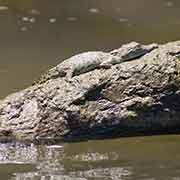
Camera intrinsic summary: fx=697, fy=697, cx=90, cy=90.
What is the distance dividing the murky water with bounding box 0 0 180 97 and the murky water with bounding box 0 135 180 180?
1.60 m

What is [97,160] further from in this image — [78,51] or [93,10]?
[93,10]

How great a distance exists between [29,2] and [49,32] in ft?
5.56

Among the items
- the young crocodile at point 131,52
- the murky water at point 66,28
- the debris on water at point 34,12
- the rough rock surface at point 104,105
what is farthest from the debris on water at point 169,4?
the rough rock surface at point 104,105

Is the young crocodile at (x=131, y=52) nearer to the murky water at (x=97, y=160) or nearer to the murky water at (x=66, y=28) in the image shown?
the murky water at (x=97, y=160)

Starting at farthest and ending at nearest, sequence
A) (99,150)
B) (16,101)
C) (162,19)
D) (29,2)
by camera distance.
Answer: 1. (29,2)
2. (162,19)
3. (16,101)
4. (99,150)

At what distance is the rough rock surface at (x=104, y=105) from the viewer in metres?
5.37

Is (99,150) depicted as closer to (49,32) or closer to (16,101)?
(16,101)

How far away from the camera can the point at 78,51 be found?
834 centimetres

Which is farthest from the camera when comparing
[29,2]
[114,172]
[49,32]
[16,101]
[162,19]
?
[29,2]

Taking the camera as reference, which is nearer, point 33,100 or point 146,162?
point 146,162

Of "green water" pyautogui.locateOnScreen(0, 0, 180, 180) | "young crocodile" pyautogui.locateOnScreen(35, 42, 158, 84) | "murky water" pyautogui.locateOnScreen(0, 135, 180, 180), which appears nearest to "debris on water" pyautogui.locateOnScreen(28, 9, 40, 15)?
"green water" pyautogui.locateOnScreen(0, 0, 180, 180)

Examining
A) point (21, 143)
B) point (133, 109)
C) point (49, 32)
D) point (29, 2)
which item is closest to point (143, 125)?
point (133, 109)

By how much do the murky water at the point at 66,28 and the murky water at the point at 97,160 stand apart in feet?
5.26

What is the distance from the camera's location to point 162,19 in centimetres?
1008
